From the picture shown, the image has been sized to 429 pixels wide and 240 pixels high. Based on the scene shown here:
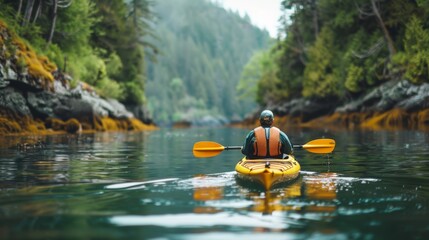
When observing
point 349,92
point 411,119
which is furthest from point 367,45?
point 411,119

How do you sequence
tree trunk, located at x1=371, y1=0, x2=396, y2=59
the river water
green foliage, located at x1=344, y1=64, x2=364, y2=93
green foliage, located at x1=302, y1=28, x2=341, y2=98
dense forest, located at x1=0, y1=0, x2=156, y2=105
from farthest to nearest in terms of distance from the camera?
green foliage, located at x1=302, y1=28, x2=341, y2=98
green foliage, located at x1=344, y1=64, x2=364, y2=93
tree trunk, located at x1=371, y1=0, x2=396, y2=59
dense forest, located at x1=0, y1=0, x2=156, y2=105
the river water

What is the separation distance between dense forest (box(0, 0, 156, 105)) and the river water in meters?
17.8

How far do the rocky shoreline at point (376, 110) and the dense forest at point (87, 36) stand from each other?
62.6ft

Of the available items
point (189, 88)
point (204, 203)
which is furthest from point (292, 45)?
point (189, 88)

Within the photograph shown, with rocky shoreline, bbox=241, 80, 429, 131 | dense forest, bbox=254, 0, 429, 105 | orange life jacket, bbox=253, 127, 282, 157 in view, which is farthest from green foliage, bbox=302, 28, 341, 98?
orange life jacket, bbox=253, 127, 282, 157

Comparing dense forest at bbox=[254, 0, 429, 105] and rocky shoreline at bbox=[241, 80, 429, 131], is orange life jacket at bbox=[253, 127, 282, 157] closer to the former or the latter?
rocky shoreline at bbox=[241, 80, 429, 131]

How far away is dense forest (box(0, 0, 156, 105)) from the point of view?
30.7 metres

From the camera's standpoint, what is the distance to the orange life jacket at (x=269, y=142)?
984cm

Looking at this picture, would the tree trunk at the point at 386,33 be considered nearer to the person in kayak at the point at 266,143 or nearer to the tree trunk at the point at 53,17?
the tree trunk at the point at 53,17

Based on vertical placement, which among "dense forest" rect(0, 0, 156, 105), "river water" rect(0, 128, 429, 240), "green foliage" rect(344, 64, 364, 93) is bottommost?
"river water" rect(0, 128, 429, 240)

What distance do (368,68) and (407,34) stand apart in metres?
7.23

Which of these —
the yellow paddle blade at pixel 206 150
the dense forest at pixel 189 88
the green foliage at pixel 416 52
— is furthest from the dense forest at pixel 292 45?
the dense forest at pixel 189 88

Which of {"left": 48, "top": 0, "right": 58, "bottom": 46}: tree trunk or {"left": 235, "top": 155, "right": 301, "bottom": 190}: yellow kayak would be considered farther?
{"left": 48, "top": 0, "right": 58, "bottom": 46}: tree trunk

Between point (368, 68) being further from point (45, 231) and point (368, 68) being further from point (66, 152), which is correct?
point (45, 231)
